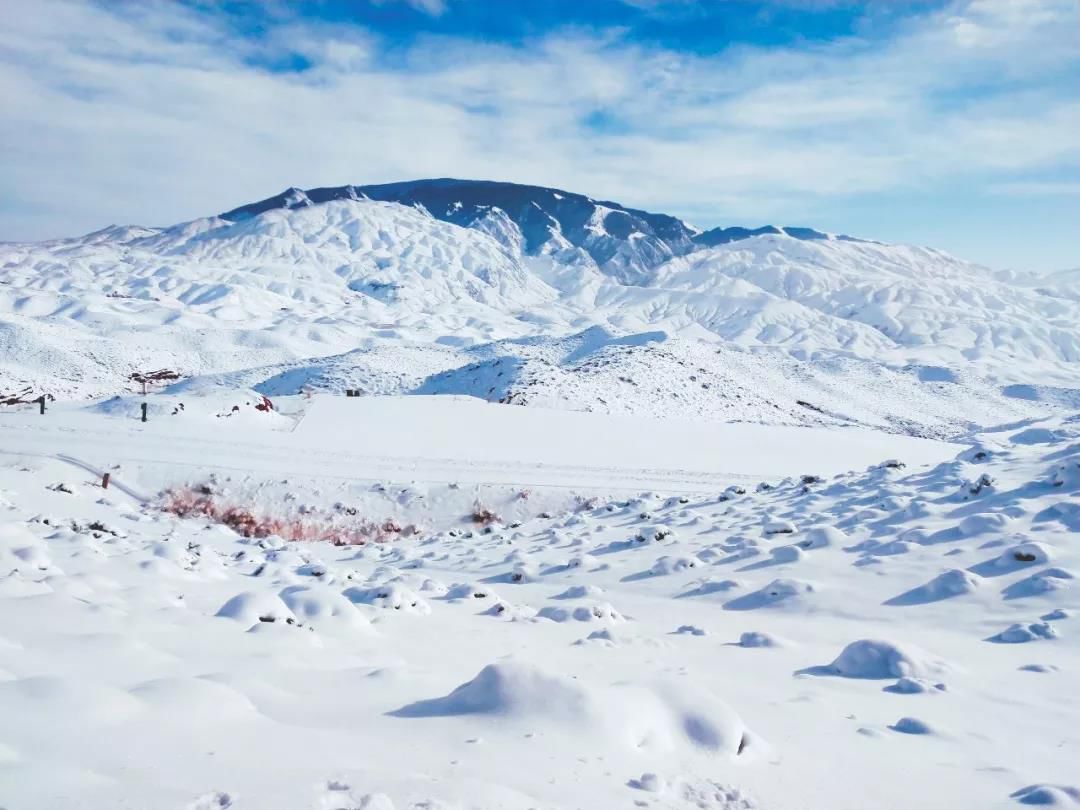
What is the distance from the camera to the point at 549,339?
77562mm

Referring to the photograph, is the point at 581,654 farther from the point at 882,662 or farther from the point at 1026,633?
the point at 1026,633

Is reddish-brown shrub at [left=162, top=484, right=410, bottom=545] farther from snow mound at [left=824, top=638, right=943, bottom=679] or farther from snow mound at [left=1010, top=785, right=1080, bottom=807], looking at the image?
snow mound at [left=1010, top=785, right=1080, bottom=807]

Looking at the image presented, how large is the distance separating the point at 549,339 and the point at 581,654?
72432 millimetres

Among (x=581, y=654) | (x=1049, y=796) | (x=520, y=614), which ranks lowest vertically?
(x=520, y=614)

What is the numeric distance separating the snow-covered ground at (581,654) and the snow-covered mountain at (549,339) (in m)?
29.6

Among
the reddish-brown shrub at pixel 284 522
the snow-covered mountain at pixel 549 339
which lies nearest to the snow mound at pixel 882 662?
the reddish-brown shrub at pixel 284 522

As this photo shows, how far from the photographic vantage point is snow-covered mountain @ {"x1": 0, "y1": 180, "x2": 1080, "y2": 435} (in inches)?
2110

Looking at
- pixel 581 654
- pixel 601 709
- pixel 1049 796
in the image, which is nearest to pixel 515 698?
pixel 601 709

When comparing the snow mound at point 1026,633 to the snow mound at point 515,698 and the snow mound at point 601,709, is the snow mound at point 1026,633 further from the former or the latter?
the snow mound at point 515,698

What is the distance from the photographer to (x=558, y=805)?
283 cm

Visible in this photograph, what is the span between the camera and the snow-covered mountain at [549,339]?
176 feet

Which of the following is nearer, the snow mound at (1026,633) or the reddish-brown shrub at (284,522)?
the snow mound at (1026,633)

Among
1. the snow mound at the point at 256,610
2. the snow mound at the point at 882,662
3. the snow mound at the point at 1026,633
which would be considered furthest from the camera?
the snow mound at the point at 1026,633

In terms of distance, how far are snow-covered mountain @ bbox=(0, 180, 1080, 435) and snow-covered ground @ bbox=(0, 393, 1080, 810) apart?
2955cm
